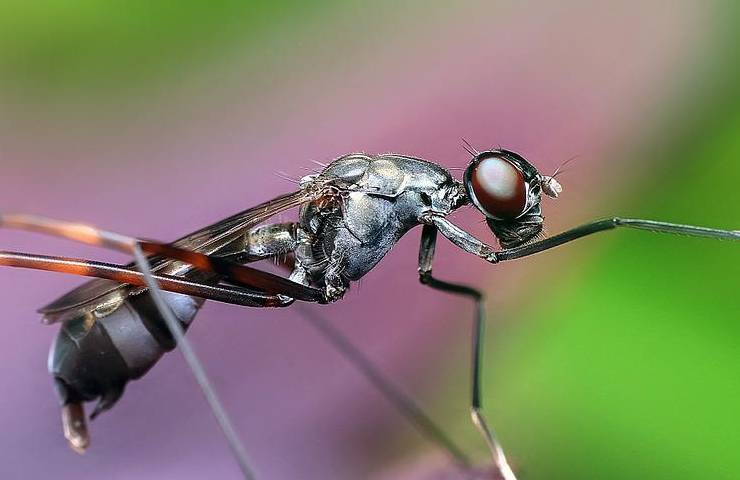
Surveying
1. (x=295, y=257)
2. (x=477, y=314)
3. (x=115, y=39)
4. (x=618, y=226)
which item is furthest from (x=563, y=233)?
(x=115, y=39)

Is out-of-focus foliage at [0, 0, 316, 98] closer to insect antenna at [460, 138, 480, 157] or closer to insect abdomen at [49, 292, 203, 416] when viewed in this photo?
insect antenna at [460, 138, 480, 157]

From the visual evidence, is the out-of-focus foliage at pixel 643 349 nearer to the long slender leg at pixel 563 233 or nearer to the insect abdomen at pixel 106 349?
the long slender leg at pixel 563 233

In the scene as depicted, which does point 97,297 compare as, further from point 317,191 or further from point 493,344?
point 493,344

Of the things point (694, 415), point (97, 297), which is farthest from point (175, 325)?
point (694, 415)

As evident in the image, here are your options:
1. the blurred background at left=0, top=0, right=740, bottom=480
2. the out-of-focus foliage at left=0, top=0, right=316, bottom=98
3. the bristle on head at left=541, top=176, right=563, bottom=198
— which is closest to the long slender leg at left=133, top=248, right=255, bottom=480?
the blurred background at left=0, top=0, right=740, bottom=480

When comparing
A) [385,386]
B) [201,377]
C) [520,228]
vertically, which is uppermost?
[520,228]

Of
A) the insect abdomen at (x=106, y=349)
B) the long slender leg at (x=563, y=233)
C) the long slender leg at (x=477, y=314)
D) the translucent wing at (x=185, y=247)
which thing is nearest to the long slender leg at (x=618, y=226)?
the long slender leg at (x=563, y=233)

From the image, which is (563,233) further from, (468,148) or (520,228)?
(468,148)
